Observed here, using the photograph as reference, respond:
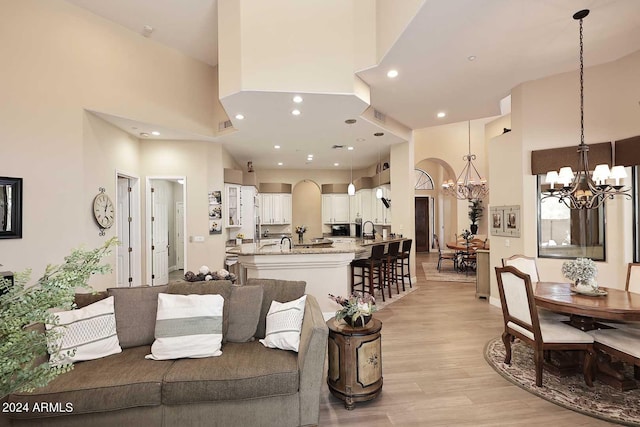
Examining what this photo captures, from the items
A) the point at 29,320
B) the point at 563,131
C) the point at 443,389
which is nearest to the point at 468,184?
the point at 563,131

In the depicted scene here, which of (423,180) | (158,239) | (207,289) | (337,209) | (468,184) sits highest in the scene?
(423,180)

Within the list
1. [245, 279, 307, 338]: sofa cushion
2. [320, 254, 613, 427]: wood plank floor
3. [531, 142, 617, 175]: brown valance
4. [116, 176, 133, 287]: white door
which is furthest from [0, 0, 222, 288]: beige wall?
[531, 142, 617, 175]: brown valance

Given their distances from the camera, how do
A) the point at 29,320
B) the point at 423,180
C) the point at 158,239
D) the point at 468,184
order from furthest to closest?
1. the point at 423,180
2. the point at 468,184
3. the point at 158,239
4. the point at 29,320

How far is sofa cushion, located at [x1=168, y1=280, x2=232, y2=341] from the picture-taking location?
2.77 metres

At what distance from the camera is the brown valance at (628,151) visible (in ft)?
13.0

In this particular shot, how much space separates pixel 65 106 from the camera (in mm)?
4242

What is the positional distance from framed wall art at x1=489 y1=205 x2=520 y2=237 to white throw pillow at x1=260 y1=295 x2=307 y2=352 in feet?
12.9

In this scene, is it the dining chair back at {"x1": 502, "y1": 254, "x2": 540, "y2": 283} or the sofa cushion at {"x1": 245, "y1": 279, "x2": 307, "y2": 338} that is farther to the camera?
the dining chair back at {"x1": 502, "y1": 254, "x2": 540, "y2": 283}

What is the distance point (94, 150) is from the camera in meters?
4.73

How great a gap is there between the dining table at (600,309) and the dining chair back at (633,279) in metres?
0.23

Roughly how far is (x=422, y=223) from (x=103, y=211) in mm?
11520

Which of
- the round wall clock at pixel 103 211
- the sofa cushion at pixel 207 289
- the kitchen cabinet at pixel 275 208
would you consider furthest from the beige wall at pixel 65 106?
the kitchen cabinet at pixel 275 208

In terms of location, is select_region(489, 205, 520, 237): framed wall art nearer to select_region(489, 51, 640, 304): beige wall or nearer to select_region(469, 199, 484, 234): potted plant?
select_region(489, 51, 640, 304): beige wall

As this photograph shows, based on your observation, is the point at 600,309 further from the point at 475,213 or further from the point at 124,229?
the point at 475,213
